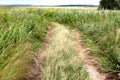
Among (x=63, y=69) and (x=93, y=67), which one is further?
(x=93, y=67)

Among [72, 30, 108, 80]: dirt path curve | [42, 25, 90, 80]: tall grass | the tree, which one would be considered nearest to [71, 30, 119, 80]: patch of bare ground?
[72, 30, 108, 80]: dirt path curve

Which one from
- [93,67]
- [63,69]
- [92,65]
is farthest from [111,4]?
[63,69]

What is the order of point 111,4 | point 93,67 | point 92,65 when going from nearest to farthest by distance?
1. point 93,67
2. point 92,65
3. point 111,4

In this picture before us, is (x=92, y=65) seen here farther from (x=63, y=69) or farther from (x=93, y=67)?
(x=63, y=69)

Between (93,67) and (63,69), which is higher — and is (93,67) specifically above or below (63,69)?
below

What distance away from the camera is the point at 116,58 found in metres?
8.73

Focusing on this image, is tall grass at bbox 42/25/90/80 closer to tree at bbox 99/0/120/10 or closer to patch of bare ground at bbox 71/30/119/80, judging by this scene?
patch of bare ground at bbox 71/30/119/80

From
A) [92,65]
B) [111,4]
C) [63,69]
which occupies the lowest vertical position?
[111,4]

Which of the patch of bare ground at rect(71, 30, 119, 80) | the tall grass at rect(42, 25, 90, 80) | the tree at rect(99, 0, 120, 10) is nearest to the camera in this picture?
the tall grass at rect(42, 25, 90, 80)

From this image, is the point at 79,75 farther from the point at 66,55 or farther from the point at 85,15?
the point at 85,15

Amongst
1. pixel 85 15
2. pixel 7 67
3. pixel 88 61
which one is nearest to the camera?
pixel 7 67

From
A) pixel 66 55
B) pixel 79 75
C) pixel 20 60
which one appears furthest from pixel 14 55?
pixel 66 55

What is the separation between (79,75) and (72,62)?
75 cm

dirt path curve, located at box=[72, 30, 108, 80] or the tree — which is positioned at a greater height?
dirt path curve, located at box=[72, 30, 108, 80]
